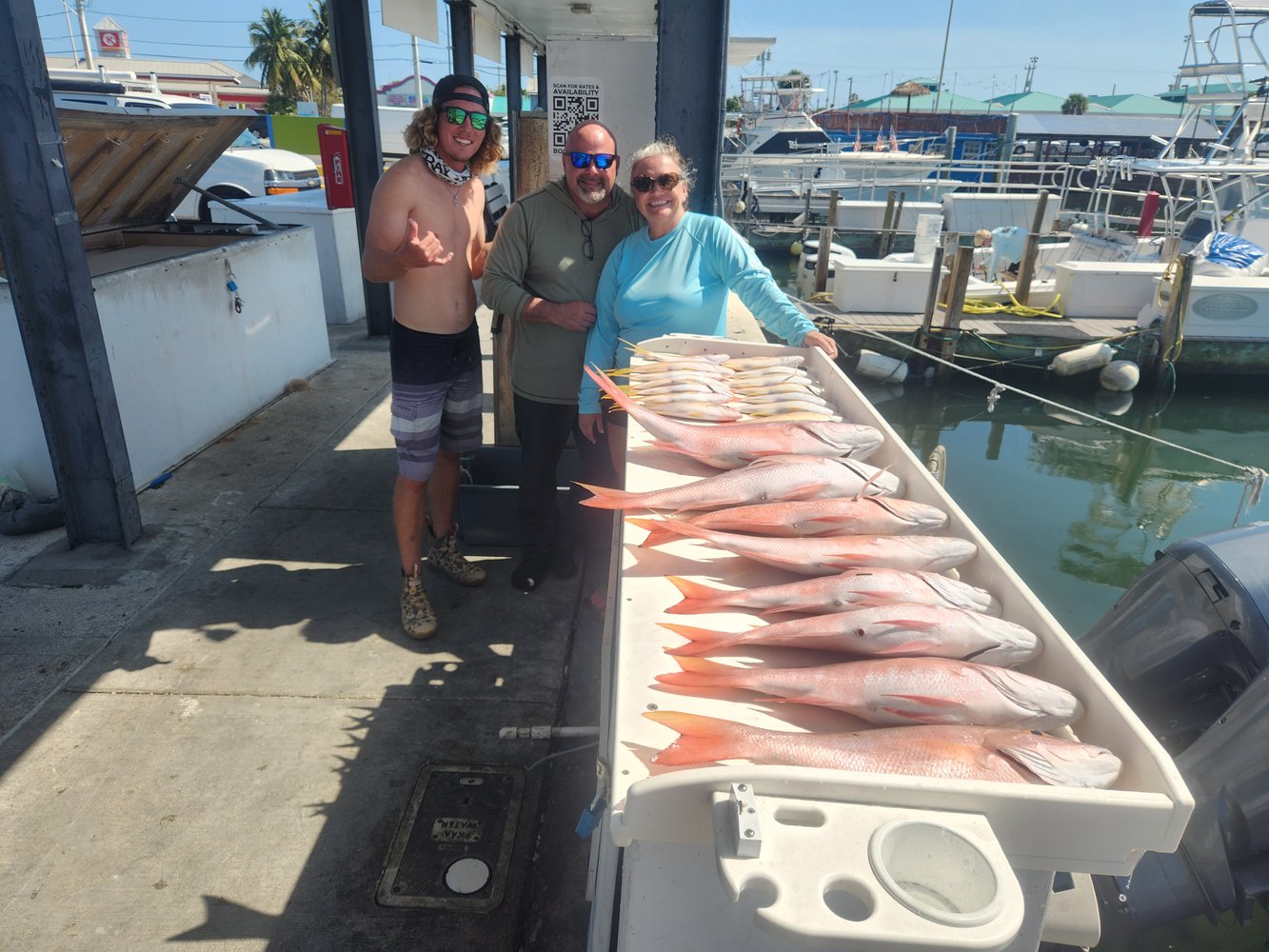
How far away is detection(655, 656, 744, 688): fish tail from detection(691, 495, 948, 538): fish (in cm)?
54

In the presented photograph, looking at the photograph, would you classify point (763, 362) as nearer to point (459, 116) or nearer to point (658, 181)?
point (658, 181)

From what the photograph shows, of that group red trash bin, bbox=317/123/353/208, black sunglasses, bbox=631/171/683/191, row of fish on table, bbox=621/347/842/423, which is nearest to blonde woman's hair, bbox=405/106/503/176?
black sunglasses, bbox=631/171/683/191

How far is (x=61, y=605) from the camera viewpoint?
383cm

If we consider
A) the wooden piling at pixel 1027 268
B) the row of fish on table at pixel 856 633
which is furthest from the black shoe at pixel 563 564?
the wooden piling at pixel 1027 268

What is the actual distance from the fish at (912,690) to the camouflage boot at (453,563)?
282 centimetres

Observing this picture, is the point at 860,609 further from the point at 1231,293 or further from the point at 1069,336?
the point at 1231,293

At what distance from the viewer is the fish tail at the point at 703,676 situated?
1465mm

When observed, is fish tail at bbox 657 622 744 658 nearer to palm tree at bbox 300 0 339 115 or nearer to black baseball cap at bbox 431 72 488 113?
black baseball cap at bbox 431 72 488 113

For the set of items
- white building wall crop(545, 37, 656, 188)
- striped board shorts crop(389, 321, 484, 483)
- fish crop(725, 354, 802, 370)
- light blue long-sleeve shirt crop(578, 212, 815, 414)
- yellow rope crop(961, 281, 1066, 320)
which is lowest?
yellow rope crop(961, 281, 1066, 320)

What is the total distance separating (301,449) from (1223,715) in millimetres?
5663

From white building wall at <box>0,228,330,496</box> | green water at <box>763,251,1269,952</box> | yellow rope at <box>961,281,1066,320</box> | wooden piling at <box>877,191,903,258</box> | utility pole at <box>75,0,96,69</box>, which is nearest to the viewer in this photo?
white building wall at <box>0,228,330,496</box>

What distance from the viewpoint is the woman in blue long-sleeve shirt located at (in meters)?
3.18

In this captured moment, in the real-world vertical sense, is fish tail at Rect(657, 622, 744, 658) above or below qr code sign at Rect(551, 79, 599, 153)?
below

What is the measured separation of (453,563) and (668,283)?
191 centimetres
